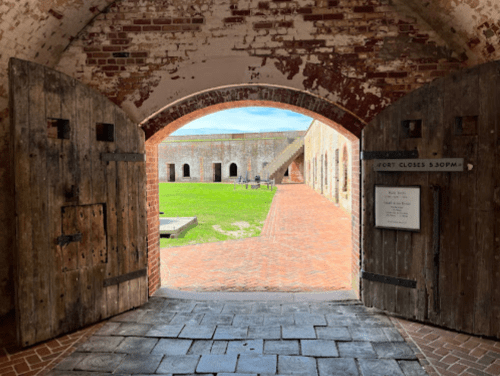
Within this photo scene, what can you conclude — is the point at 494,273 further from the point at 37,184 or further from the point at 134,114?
the point at 37,184

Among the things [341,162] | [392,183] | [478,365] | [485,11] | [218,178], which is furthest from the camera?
[218,178]

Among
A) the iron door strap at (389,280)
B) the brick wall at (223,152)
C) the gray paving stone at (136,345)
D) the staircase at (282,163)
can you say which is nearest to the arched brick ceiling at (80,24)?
the iron door strap at (389,280)

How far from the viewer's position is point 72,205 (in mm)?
3361

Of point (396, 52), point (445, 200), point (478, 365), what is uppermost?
point (396, 52)

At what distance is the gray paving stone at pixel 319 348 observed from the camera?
2859mm

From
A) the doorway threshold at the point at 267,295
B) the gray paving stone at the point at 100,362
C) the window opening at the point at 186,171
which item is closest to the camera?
the gray paving stone at the point at 100,362

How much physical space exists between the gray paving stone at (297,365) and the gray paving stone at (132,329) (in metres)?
1.38

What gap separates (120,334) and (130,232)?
106cm

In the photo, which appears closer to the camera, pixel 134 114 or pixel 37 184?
pixel 37 184

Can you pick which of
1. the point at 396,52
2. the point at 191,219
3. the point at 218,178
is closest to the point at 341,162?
the point at 191,219

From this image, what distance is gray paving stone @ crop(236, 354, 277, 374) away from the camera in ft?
8.66

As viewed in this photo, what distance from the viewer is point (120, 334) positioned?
3.27m

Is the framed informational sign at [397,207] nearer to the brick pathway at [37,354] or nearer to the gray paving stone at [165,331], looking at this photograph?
the gray paving stone at [165,331]

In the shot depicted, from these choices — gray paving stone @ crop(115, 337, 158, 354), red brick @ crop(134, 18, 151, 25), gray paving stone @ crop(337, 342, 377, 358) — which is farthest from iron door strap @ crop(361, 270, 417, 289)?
red brick @ crop(134, 18, 151, 25)
